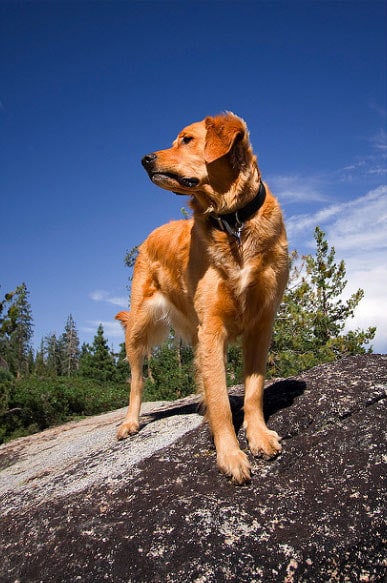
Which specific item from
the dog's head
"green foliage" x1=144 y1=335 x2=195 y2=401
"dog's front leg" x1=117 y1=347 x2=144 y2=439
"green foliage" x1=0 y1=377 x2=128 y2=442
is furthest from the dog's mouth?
"green foliage" x1=0 y1=377 x2=128 y2=442

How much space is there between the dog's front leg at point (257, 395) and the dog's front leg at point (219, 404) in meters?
0.19

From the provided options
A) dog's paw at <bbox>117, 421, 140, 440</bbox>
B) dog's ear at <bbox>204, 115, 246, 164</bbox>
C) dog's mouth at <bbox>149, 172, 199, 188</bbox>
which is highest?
dog's ear at <bbox>204, 115, 246, 164</bbox>

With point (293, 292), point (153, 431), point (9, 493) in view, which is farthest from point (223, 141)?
point (293, 292)

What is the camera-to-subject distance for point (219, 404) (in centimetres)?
374

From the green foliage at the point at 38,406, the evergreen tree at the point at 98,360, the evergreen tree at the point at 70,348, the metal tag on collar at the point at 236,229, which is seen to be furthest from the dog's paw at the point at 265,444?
the evergreen tree at the point at 70,348

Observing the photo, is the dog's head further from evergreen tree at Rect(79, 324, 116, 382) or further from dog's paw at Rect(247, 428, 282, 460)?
evergreen tree at Rect(79, 324, 116, 382)

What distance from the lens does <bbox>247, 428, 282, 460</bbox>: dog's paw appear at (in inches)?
144

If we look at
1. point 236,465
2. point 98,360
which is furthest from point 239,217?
point 98,360

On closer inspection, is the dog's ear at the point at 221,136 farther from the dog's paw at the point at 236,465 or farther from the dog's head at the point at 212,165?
the dog's paw at the point at 236,465

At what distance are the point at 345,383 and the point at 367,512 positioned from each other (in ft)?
5.09

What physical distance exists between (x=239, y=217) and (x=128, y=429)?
106 inches

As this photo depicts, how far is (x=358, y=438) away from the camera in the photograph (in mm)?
3715

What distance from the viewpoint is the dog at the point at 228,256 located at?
383 cm

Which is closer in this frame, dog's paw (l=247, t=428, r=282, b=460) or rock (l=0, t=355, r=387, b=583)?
rock (l=0, t=355, r=387, b=583)
